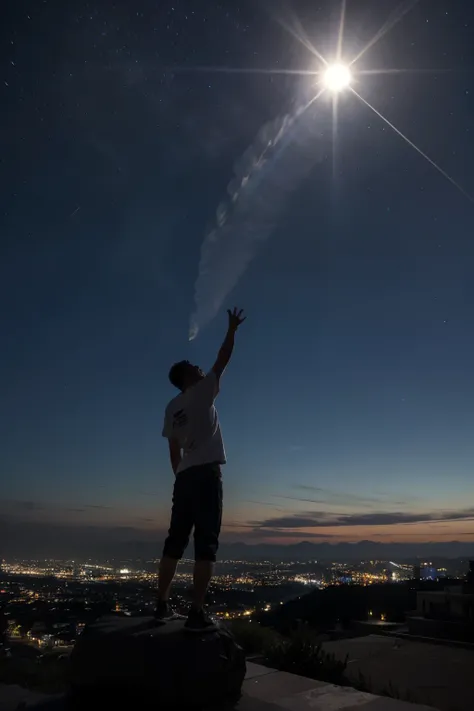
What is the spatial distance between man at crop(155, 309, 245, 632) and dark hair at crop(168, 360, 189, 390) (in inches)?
5.5

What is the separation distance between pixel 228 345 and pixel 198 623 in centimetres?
217

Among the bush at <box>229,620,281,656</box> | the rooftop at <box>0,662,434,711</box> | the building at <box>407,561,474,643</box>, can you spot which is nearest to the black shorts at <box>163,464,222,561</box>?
the rooftop at <box>0,662,434,711</box>

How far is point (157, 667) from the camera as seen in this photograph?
312 cm

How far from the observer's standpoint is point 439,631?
11602 millimetres

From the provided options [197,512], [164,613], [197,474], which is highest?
[197,474]

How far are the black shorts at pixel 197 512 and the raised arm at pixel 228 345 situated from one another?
0.82m

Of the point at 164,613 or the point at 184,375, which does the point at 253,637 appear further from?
the point at 184,375

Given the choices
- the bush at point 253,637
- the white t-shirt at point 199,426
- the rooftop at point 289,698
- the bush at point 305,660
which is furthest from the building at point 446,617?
the white t-shirt at point 199,426

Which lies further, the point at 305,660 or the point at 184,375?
the point at 305,660

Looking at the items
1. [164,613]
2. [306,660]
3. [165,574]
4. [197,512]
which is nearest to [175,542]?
[165,574]

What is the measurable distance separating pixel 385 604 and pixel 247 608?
46.9ft

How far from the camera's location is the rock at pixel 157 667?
3.08m

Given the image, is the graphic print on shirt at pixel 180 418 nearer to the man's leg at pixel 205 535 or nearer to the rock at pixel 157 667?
the man's leg at pixel 205 535

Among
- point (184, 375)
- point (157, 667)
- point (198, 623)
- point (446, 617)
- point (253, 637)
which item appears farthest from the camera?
point (446, 617)
